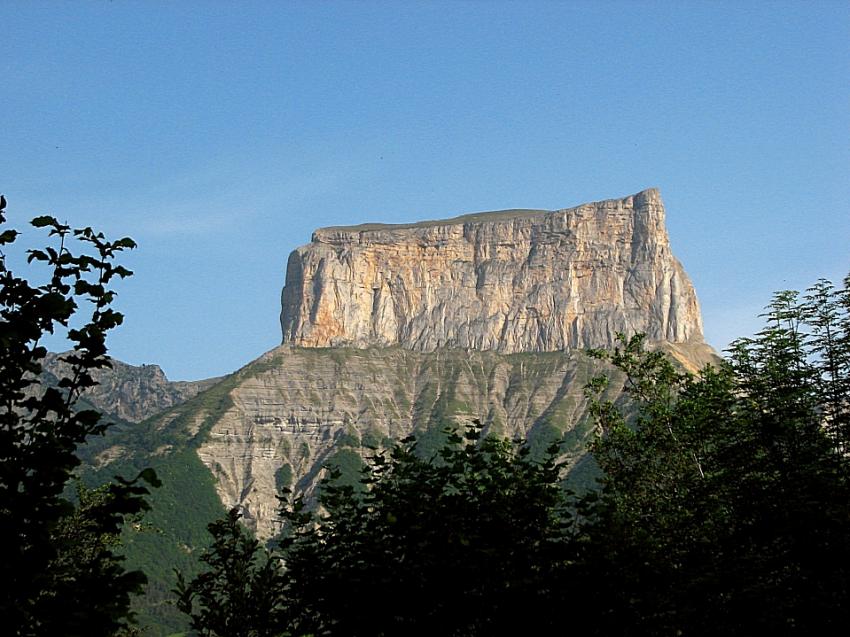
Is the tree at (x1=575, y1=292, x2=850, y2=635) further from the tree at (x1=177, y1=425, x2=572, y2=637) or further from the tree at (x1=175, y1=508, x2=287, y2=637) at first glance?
the tree at (x1=175, y1=508, x2=287, y2=637)

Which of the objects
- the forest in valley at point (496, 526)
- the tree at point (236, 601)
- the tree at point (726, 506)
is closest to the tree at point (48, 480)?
the forest in valley at point (496, 526)

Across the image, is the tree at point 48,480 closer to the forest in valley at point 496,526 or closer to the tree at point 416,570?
the forest in valley at point 496,526

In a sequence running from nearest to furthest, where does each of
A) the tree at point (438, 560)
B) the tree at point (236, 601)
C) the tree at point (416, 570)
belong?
→ the tree at point (236, 601)
the tree at point (416, 570)
the tree at point (438, 560)

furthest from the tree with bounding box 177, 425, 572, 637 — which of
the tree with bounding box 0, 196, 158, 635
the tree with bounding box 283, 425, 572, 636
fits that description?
the tree with bounding box 0, 196, 158, 635

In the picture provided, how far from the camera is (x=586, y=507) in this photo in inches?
972

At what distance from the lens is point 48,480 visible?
1121 centimetres

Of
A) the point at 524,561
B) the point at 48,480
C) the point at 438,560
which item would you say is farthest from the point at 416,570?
the point at 48,480

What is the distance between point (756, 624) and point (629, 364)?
2362 cm

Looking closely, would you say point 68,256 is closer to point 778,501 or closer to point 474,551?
point 474,551

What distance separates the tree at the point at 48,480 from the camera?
35.2 feet

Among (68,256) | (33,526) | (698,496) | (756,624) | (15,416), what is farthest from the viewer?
(698,496)

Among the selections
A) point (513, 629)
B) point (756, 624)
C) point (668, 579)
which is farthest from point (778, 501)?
point (513, 629)

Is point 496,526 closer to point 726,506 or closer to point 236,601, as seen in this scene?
point 236,601

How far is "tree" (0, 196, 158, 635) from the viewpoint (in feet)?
35.2
